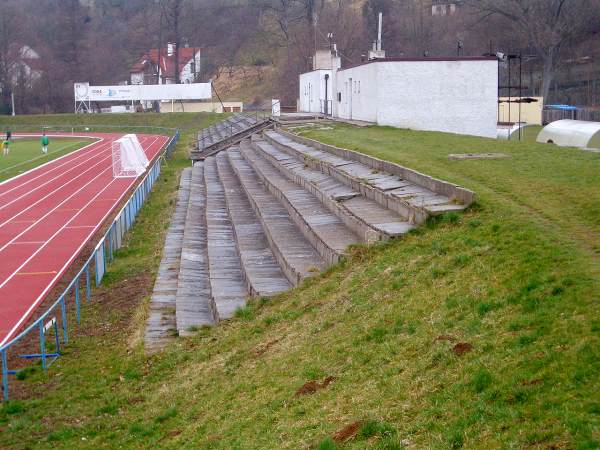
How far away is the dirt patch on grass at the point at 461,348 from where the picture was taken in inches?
294

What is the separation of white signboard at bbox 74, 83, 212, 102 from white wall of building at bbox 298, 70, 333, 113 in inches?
912

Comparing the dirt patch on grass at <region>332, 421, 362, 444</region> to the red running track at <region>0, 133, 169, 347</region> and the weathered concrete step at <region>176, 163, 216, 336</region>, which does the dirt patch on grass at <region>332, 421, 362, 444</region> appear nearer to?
the weathered concrete step at <region>176, 163, 216, 336</region>

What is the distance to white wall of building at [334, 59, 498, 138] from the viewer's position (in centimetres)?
3234

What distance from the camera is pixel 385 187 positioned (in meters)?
15.8

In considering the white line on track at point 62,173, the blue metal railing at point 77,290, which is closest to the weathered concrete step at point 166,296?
the blue metal railing at point 77,290

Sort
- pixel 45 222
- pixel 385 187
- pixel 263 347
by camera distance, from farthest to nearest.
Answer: pixel 45 222, pixel 385 187, pixel 263 347

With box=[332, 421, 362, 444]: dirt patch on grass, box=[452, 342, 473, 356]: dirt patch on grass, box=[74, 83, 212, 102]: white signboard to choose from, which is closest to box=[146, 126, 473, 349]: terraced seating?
box=[452, 342, 473, 356]: dirt patch on grass

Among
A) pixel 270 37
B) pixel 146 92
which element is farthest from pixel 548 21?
pixel 270 37

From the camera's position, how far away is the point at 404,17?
289 ft

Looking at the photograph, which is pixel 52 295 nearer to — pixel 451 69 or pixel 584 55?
pixel 451 69

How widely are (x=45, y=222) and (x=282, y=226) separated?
1281 centimetres

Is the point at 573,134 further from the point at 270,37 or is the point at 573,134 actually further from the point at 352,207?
the point at 270,37

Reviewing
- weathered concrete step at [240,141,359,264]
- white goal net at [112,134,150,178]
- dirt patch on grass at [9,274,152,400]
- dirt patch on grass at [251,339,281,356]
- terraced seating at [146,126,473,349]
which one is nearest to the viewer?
dirt patch on grass at [251,339,281,356]

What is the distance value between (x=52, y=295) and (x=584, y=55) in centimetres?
5824
